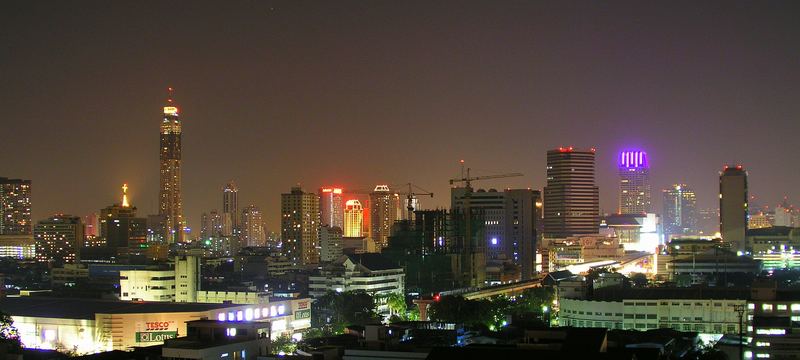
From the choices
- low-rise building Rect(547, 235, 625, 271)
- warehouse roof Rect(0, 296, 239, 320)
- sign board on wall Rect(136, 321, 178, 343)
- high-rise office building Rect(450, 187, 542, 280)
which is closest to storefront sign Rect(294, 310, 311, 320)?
warehouse roof Rect(0, 296, 239, 320)

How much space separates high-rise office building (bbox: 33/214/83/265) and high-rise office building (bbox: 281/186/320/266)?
56.0ft

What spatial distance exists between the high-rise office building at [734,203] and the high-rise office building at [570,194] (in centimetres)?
2872

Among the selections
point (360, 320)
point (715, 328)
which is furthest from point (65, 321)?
point (715, 328)

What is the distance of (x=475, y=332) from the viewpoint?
28.2 m

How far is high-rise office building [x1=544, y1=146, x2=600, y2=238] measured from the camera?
102625 millimetres

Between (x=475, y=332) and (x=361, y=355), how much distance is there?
7.60 m

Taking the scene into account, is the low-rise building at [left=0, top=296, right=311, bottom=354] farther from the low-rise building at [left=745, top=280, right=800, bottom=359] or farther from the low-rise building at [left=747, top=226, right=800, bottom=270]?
the low-rise building at [left=747, top=226, right=800, bottom=270]

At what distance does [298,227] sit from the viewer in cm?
8881

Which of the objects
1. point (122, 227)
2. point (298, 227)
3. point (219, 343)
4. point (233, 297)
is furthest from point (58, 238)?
point (219, 343)

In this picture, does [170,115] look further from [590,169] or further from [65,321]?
[65,321]

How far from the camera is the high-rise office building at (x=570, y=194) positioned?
102625 millimetres

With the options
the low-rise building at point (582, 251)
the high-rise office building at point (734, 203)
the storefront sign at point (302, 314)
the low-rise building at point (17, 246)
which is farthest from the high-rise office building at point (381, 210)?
the storefront sign at point (302, 314)

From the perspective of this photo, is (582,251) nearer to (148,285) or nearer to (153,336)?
(148,285)

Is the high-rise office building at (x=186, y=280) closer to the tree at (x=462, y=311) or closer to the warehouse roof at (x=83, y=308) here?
the warehouse roof at (x=83, y=308)
